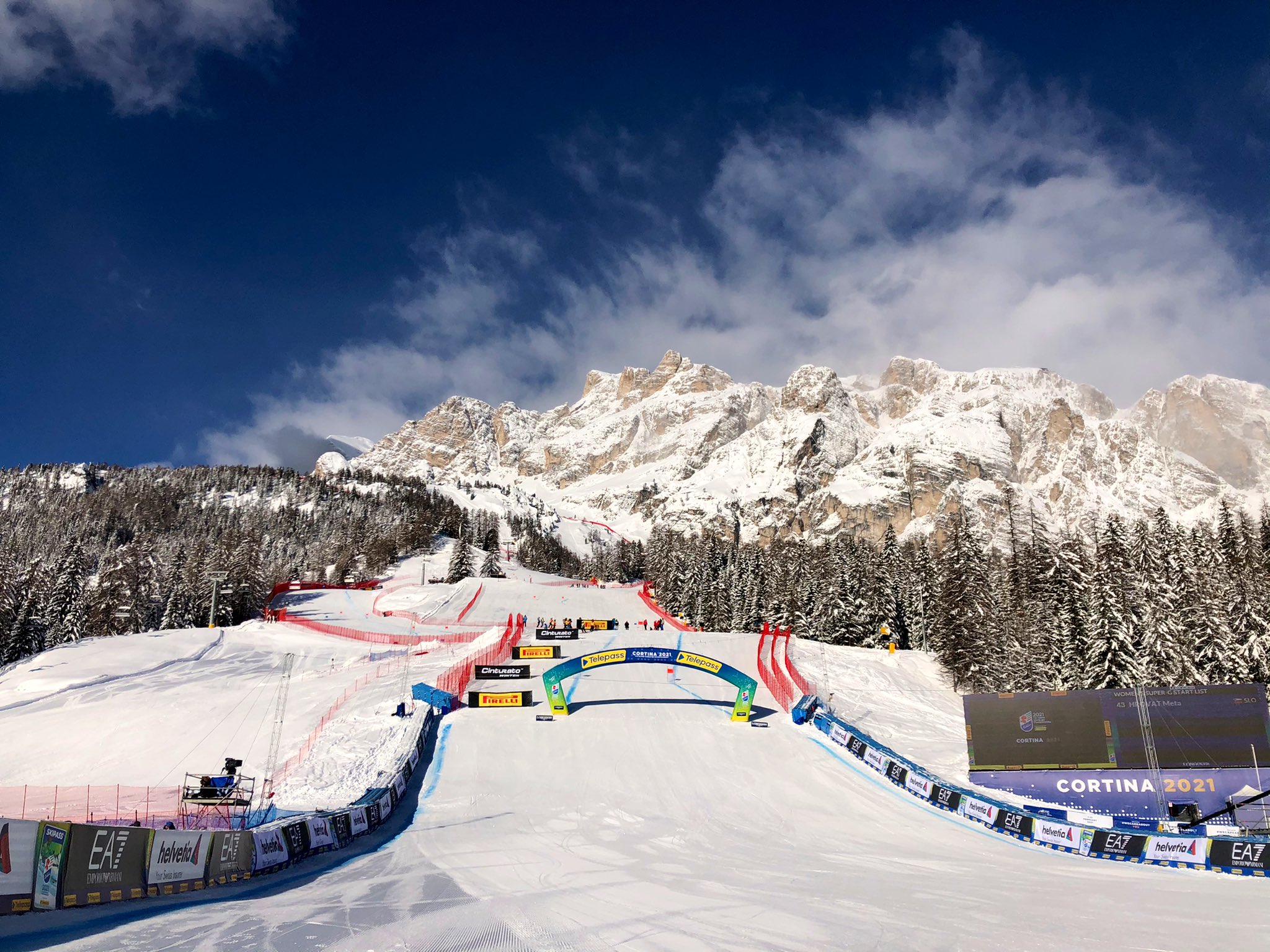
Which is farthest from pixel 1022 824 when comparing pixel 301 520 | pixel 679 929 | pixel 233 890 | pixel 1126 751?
pixel 301 520

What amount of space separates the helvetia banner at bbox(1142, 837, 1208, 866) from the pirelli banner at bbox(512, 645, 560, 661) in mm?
33491

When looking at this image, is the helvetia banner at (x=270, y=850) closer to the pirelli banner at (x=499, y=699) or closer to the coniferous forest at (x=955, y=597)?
the pirelli banner at (x=499, y=699)

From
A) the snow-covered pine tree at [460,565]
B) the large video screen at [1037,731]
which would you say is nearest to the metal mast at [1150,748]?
the large video screen at [1037,731]

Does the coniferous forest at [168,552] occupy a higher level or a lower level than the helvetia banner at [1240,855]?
higher

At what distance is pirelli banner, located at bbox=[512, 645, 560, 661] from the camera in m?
46.3

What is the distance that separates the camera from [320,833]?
696 inches

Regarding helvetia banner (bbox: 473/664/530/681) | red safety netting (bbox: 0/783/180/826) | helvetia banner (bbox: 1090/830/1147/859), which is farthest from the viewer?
helvetia banner (bbox: 473/664/530/681)

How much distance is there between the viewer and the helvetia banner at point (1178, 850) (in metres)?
18.3

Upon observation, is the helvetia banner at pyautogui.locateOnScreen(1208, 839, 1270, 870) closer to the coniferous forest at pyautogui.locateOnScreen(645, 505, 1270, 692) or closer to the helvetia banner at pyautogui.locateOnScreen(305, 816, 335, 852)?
the coniferous forest at pyautogui.locateOnScreen(645, 505, 1270, 692)

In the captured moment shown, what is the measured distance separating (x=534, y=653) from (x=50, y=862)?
124ft

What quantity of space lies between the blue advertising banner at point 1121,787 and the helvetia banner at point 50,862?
2558 cm

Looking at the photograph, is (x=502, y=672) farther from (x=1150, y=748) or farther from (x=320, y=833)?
(x=1150, y=748)

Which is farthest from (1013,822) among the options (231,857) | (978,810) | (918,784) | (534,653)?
(534,653)

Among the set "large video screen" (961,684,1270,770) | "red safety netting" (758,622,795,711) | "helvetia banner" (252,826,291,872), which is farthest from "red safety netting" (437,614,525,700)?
"large video screen" (961,684,1270,770)
